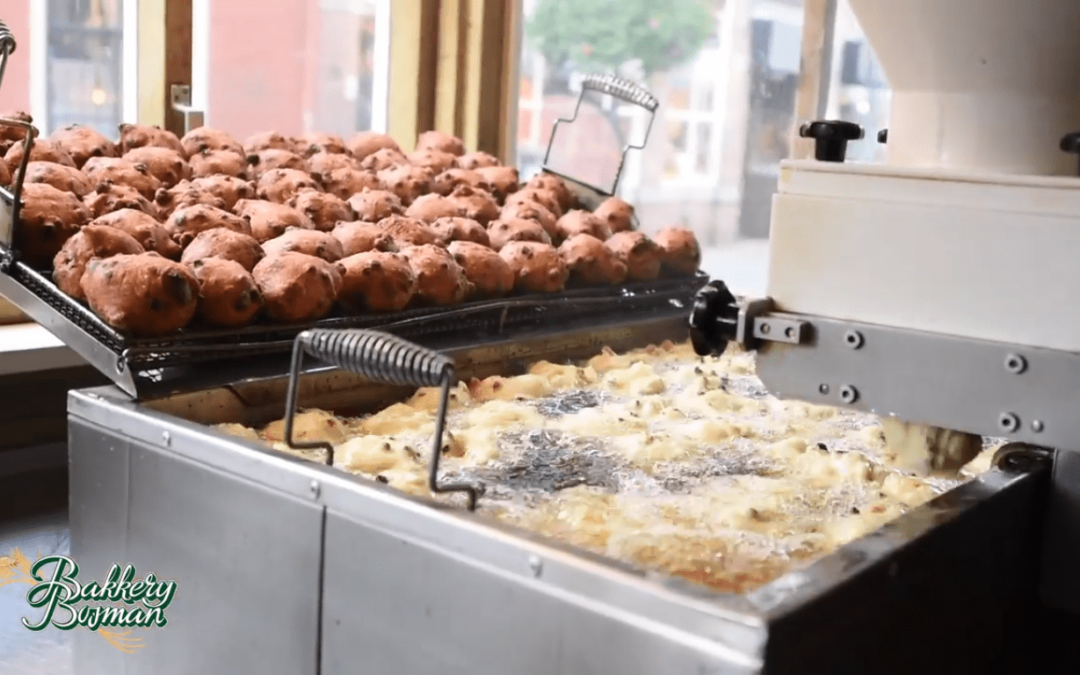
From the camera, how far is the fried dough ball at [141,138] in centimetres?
264

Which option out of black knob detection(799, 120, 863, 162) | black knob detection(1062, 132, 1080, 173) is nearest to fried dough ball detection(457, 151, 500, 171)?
black knob detection(799, 120, 863, 162)

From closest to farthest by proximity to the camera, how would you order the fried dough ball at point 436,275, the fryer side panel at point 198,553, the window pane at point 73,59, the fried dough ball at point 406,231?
the fryer side panel at point 198,553, the fried dough ball at point 436,275, the fried dough ball at point 406,231, the window pane at point 73,59

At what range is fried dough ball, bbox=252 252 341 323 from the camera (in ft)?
6.43

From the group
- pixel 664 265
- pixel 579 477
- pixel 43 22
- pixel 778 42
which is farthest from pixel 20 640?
pixel 778 42

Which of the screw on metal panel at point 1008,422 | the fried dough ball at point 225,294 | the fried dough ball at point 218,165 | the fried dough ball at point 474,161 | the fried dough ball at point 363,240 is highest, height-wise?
the fried dough ball at point 474,161

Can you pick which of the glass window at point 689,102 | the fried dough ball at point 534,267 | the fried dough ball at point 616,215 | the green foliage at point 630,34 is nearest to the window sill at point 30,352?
the fried dough ball at point 534,267

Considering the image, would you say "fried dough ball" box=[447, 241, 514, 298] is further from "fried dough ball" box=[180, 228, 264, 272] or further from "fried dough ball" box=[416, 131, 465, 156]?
"fried dough ball" box=[416, 131, 465, 156]

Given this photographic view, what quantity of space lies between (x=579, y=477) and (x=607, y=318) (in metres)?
1.00

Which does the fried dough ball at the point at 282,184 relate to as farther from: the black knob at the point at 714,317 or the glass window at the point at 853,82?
the glass window at the point at 853,82

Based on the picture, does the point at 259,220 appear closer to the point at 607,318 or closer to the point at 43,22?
the point at 607,318

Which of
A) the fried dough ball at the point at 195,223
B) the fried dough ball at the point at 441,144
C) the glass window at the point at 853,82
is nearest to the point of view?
the fried dough ball at the point at 195,223

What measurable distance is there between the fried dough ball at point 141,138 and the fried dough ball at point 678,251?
1287 millimetres

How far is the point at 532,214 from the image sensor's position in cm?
284

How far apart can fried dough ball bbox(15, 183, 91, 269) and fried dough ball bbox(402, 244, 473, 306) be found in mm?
646
